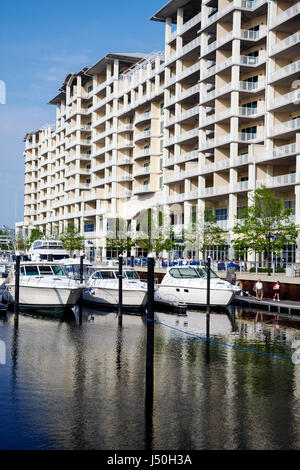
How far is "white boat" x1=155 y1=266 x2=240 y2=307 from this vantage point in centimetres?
3609

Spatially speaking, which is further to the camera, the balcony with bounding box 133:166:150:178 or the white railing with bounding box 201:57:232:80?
the balcony with bounding box 133:166:150:178

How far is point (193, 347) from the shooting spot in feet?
78.4

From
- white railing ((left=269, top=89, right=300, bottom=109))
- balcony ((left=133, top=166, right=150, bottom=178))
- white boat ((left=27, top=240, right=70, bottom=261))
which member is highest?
white railing ((left=269, top=89, right=300, bottom=109))

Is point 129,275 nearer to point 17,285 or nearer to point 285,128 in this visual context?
point 17,285

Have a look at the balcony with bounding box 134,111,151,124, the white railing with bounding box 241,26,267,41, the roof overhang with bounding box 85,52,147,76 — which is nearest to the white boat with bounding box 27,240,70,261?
the white railing with bounding box 241,26,267,41

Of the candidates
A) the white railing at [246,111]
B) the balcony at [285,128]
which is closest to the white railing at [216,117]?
the white railing at [246,111]

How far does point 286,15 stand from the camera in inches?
2269

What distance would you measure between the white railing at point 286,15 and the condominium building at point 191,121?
5.2 inches

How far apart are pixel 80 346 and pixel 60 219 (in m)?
98.1

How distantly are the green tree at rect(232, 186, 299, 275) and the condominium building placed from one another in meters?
3.35

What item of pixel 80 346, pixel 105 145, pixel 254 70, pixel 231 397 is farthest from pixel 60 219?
pixel 231 397

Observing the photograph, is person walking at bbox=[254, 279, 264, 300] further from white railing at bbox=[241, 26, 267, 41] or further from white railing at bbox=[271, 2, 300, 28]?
white railing at bbox=[241, 26, 267, 41]

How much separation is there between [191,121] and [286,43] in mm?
21521
